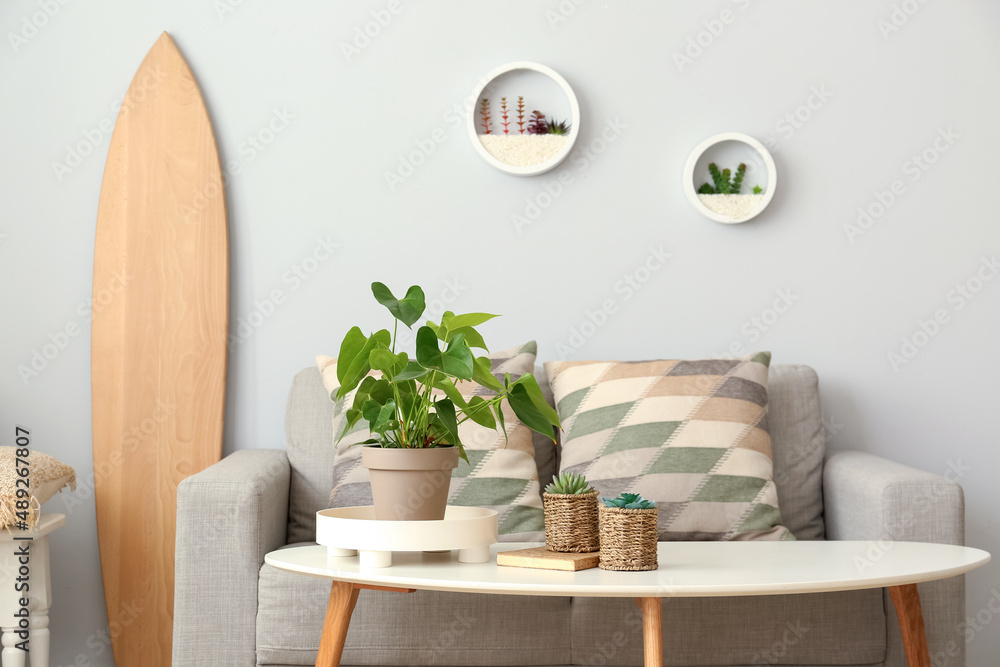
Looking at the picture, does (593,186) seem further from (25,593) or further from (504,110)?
(25,593)

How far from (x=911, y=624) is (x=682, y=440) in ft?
1.99

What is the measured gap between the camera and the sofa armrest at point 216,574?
1622 mm

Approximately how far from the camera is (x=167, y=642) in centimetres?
216

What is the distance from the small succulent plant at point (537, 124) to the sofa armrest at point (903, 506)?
4.01 ft

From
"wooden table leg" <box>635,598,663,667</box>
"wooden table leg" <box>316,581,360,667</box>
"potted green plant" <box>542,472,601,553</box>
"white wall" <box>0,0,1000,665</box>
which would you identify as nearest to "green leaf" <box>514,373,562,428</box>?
"potted green plant" <box>542,472,601,553</box>

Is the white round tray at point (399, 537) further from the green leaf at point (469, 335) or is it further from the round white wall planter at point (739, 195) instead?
the round white wall planter at point (739, 195)

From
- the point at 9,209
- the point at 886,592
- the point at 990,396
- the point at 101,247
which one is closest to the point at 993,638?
the point at 990,396

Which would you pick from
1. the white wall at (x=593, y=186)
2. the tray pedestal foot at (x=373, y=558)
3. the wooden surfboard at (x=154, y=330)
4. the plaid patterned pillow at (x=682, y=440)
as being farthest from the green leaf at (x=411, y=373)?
the wooden surfboard at (x=154, y=330)

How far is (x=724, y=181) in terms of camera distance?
Answer: 2328 millimetres

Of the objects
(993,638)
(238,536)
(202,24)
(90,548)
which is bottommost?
(993,638)

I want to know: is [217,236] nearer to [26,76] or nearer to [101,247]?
[101,247]

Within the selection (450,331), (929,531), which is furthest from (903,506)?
(450,331)

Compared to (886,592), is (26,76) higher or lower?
higher

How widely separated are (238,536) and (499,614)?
54cm
